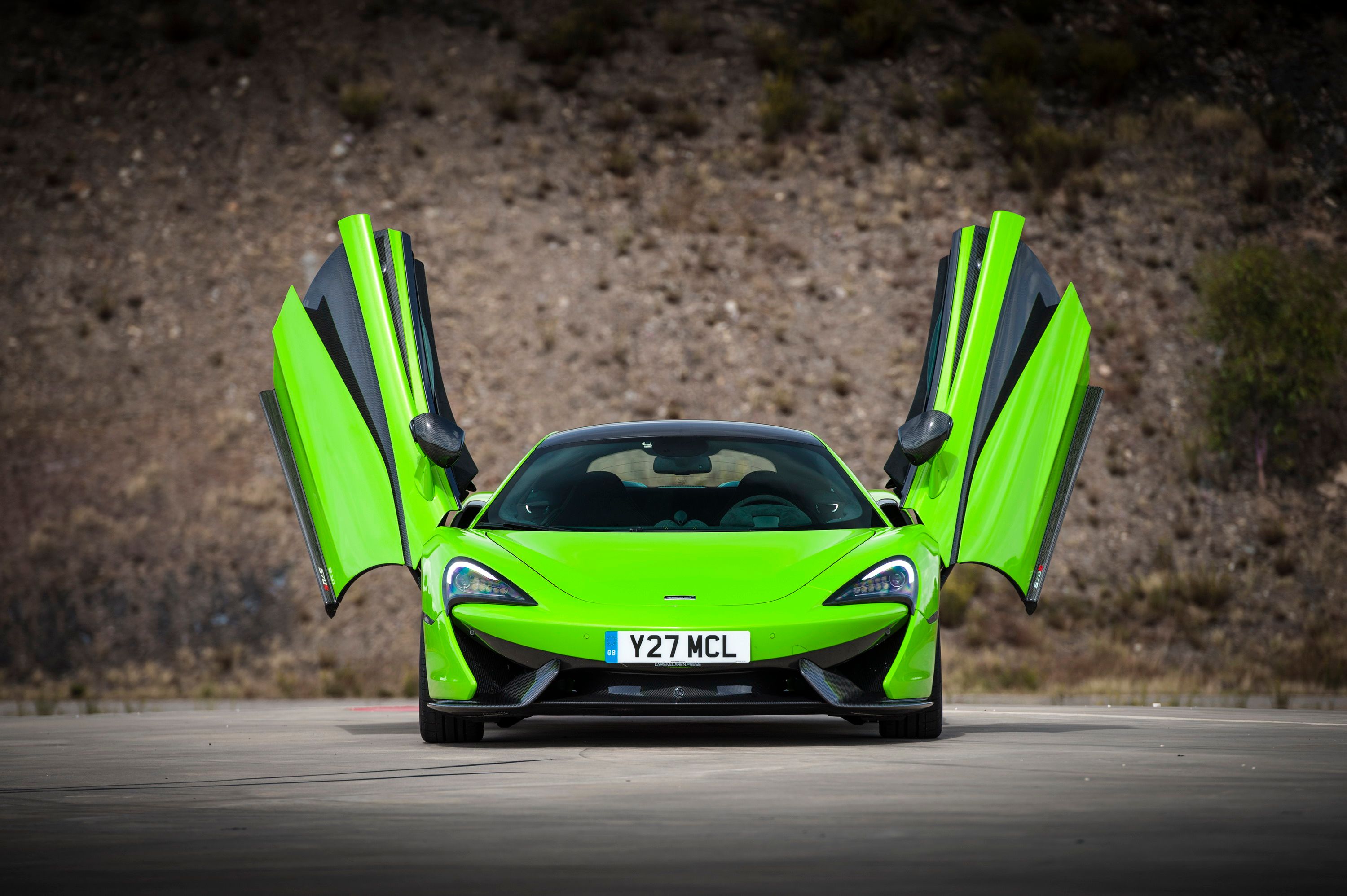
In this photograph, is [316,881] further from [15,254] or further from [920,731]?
[15,254]

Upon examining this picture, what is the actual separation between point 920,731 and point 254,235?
24648 millimetres

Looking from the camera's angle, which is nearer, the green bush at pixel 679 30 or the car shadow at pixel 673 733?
the car shadow at pixel 673 733

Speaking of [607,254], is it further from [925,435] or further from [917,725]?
[917,725]

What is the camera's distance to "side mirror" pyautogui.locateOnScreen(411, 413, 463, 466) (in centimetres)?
924

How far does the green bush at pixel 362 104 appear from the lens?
32656 millimetres

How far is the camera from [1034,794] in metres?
6.25

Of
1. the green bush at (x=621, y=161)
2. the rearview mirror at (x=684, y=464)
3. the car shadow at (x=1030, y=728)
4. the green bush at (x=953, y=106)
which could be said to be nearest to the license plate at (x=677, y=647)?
the rearview mirror at (x=684, y=464)

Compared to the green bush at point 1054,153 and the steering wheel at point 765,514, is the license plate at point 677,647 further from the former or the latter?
the green bush at point 1054,153

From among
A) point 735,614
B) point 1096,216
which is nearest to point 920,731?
point 735,614

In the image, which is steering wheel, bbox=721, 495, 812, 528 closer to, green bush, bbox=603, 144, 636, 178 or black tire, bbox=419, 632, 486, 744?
black tire, bbox=419, 632, 486, 744

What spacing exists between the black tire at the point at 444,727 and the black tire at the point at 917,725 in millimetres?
2012

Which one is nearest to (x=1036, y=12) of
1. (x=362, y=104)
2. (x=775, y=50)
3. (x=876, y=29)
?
(x=876, y=29)

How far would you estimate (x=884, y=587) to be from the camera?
788 cm

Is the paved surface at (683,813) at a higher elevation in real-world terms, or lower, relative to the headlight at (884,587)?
lower
